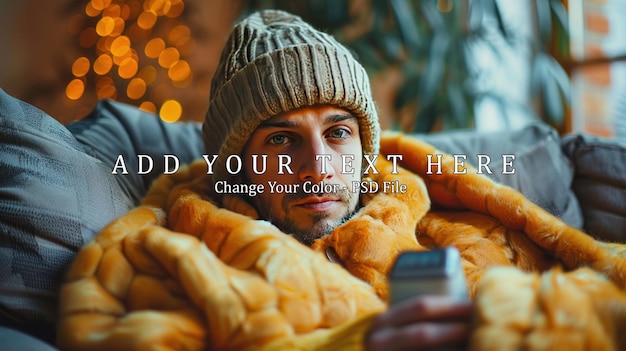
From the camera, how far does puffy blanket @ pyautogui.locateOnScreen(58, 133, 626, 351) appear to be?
0.70m

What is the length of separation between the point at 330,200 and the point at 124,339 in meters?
0.52

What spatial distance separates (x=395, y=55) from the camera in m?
2.41

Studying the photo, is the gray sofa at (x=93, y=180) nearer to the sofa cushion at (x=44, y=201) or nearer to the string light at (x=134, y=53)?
the sofa cushion at (x=44, y=201)

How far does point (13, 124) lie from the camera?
3.55ft

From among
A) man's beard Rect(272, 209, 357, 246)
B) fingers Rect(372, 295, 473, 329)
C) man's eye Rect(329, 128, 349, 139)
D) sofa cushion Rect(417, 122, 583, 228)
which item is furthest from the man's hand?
sofa cushion Rect(417, 122, 583, 228)

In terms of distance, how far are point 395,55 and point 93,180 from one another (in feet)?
5.09

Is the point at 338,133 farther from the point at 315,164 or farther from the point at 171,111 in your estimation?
the point at 171,111

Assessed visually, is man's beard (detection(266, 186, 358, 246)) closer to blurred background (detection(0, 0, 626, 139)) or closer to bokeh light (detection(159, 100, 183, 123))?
blurred background (detection(0, 0, 626, 139))

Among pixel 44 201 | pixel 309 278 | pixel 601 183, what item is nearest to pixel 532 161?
pixel 601 183

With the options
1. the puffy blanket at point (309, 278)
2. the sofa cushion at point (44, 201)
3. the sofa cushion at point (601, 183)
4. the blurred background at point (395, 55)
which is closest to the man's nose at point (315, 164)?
the puffy blanket at point (309, 278)

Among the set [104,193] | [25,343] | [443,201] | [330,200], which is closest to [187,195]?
[104,193]

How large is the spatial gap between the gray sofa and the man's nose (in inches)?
14.8

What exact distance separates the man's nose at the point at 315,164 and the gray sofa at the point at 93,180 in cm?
38

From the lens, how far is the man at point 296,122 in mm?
1157
